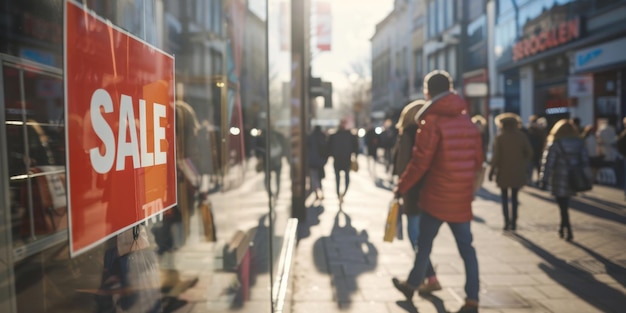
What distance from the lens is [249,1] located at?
3.81 metres

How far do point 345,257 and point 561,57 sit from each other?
16749 millimetres

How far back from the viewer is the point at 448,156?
4281 mm

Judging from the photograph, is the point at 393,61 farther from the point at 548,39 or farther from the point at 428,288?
the point at 428,288

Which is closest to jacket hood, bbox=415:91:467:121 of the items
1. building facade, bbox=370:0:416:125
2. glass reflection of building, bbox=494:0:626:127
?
glass reflection of building, bbox=494:0:626:127

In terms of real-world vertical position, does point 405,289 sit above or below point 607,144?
below

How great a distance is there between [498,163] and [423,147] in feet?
13.3

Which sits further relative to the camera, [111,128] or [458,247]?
[458,247]

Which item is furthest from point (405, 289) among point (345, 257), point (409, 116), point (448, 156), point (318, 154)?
point (318, 154)

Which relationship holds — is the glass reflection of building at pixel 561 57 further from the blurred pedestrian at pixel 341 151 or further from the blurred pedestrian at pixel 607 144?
the blurred pedestrian at pixel 341 151

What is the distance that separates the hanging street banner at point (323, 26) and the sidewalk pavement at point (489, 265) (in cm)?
1022

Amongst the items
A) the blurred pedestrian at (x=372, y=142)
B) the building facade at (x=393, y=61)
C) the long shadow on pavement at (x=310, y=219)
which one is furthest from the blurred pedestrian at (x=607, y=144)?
the building facade at (x=393, y=61)

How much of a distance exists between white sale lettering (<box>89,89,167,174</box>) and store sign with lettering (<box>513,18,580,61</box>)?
757 inches

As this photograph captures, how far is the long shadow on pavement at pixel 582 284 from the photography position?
15.1 ft

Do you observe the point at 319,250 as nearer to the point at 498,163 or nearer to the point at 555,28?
the point at 498,163
